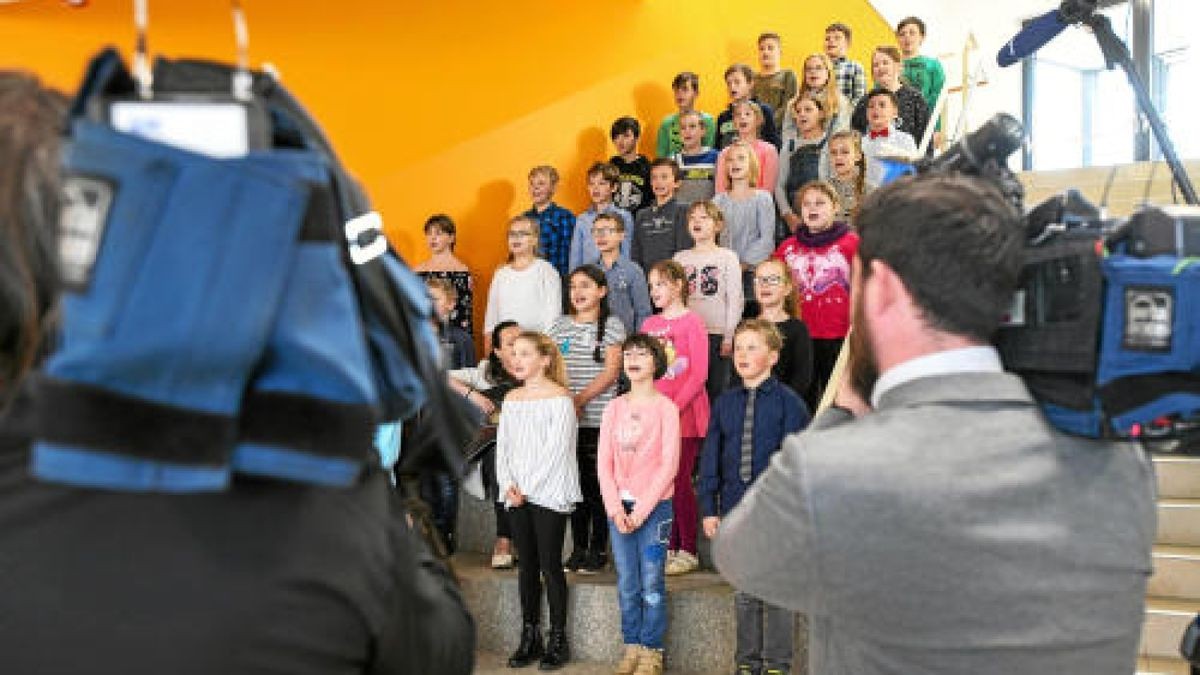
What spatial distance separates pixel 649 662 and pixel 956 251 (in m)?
3.23

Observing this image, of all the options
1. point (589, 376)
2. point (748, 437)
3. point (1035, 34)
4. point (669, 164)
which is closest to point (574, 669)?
point (748, 437)

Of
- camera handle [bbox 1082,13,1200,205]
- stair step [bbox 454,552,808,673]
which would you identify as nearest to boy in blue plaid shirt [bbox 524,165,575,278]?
stair step [bbox 454,552,808,673]

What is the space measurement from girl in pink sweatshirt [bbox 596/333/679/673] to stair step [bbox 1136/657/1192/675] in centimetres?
165

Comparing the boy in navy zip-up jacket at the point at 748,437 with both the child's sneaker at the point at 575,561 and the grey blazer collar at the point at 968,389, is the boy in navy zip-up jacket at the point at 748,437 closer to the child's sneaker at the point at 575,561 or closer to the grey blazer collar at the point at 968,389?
the child's sneaker at the point at 575,561

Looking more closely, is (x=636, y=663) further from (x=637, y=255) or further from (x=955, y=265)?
(x=955, y=265)

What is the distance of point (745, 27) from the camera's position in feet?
26.9

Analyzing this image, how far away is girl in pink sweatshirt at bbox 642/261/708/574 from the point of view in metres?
4.82

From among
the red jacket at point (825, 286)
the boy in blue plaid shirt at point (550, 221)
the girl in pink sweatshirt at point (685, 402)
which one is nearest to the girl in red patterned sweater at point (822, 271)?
the red jacket at point (825, 286)

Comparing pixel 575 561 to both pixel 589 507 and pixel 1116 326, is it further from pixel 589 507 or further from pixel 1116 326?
pixel 1116 326

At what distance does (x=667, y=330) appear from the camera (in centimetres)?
495

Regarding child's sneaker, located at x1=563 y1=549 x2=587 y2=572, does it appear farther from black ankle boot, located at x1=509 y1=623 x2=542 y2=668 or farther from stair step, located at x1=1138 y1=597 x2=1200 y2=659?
stair step, located at x1=1138 y1=597 x2=1200 y2=659

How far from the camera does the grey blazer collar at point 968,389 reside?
1366mm

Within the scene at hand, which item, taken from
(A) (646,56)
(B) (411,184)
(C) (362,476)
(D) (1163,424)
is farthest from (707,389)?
(C) (362,476)

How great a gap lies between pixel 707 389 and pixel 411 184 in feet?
8.34
